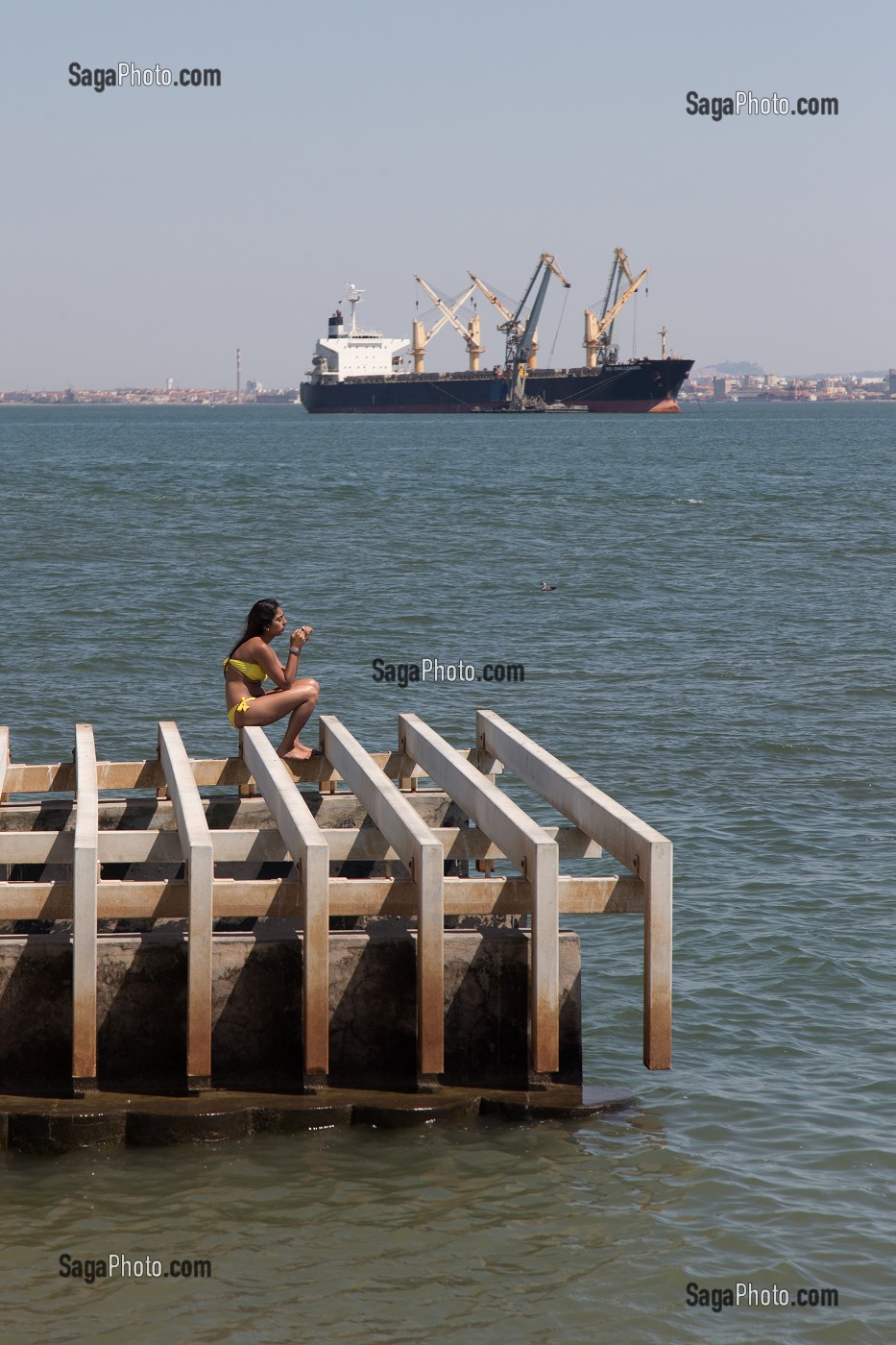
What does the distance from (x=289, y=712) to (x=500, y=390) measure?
161 m

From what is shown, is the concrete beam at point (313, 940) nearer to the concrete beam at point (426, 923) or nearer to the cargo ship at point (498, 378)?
the concrete beam at point (426, 923)

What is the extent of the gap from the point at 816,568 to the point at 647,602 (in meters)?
7.44

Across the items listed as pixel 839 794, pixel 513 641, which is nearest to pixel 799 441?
pixel 513 641

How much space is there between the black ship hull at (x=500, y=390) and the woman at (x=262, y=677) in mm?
151242

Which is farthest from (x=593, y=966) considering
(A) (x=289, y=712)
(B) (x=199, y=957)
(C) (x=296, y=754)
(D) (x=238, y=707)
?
(B) (x=199, y=957)

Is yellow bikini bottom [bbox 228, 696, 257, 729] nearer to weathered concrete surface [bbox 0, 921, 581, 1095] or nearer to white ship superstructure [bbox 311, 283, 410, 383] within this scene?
weathered concrete surface [bbox 0, 921, 581, 1095]

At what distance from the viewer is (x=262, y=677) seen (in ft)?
36.5

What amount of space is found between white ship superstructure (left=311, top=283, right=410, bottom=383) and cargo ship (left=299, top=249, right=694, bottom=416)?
98 millimetres

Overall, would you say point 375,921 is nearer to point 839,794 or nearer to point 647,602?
point 839,794

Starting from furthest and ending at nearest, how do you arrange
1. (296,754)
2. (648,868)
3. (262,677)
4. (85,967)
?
(262,677) < (296,754) < (648,868) < (85,967)

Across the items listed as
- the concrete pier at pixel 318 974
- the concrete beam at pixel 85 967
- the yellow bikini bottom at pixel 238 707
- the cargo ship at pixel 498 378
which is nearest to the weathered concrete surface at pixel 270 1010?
the concrete pier at pixel 318 974

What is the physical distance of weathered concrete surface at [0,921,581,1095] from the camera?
296 inches

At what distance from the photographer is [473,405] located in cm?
17238

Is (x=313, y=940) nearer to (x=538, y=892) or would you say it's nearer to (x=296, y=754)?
(x=538, y=892)
